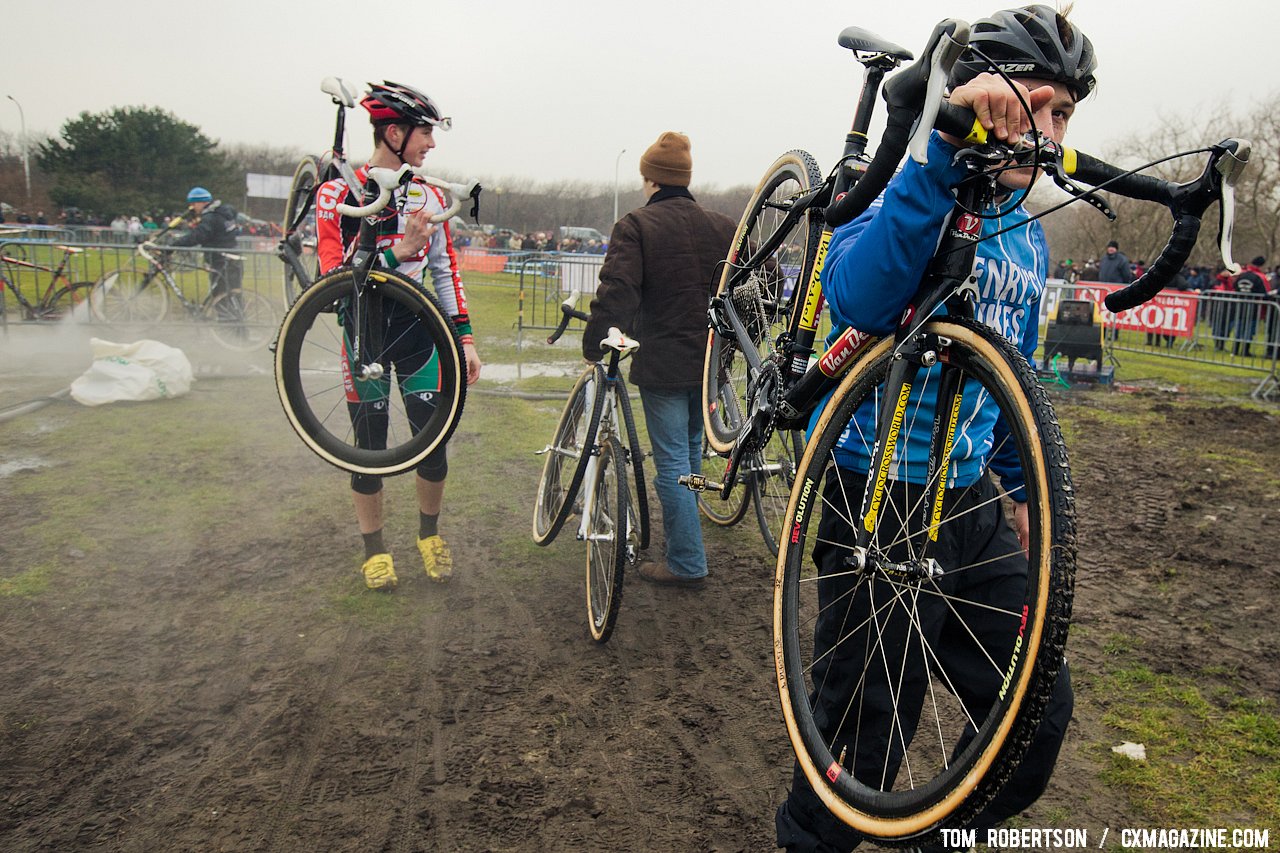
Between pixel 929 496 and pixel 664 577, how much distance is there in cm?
312

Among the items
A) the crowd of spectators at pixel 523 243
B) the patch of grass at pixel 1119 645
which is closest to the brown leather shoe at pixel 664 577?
the patch of grass at pixel 1119 645

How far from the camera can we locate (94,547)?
5.29 metres

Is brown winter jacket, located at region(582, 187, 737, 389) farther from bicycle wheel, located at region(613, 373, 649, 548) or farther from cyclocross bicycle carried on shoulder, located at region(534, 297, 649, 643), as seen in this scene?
bicycle wheel, located at region(613, 373, 649, 548)

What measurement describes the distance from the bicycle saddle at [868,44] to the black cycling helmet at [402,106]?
207 centimetres

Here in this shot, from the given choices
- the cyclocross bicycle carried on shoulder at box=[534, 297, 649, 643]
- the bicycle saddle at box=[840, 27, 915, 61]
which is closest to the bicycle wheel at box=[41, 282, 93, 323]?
the cyclocross bicycle carried on shoulder at box=[534, 297, 649, 643]

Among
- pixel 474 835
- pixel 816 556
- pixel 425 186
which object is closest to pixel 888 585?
pixel 816 556

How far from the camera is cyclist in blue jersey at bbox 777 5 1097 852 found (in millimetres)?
2014

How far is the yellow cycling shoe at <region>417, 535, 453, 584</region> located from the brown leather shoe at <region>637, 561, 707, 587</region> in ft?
3.76

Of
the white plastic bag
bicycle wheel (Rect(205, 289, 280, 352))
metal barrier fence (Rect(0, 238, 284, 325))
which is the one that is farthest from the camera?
bicycle wheel (Rect(205, 289, 280, 352))

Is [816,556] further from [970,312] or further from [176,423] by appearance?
[176,423]

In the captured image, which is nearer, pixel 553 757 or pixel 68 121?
pixel 553 757

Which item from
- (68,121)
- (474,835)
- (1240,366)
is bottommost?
(474,835)

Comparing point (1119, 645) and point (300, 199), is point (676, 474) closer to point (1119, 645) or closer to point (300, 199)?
point (1119, 645)

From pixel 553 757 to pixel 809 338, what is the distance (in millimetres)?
1839
